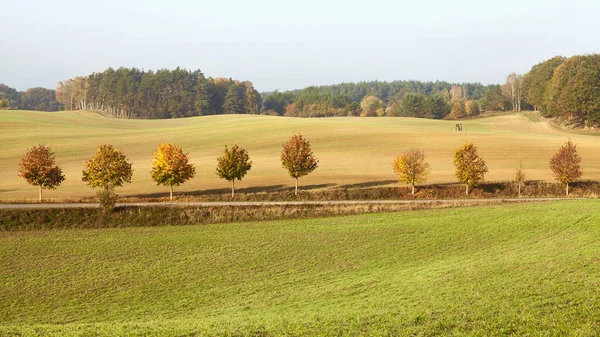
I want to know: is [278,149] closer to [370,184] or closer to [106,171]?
[370,184]

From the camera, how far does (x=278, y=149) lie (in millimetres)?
76062

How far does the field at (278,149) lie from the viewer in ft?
177

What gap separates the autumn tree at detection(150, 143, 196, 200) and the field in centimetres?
142

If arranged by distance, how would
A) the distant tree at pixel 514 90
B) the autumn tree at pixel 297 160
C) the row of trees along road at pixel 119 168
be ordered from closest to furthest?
the row of trees along road at pixel 119 168 < the autumn tree at pixel 297 160 < the distant tree at pixel 514 90

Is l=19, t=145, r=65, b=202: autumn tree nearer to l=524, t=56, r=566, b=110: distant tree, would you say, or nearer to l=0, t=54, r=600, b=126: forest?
l=524, t=56, r=566, b=110: distant tree

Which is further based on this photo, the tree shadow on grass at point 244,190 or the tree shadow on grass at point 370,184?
the tree shadow on grass at point 370,184


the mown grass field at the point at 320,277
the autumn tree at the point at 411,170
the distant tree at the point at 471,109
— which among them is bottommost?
the mown grass field at the point at 320,277

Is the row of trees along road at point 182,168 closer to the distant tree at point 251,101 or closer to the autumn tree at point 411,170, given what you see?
the autumn tree at point 411,170

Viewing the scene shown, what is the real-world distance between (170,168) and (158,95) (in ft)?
445

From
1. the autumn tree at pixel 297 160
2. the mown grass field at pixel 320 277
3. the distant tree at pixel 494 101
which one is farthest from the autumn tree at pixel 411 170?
the distant tree at pixel 494 101

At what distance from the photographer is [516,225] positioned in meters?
32.9

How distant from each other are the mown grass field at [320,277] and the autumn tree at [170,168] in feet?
37.7

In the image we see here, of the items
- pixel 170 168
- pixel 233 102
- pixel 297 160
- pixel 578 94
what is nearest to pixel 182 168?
pixel 170 168

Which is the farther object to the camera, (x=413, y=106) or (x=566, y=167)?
(x=413, y=106)
